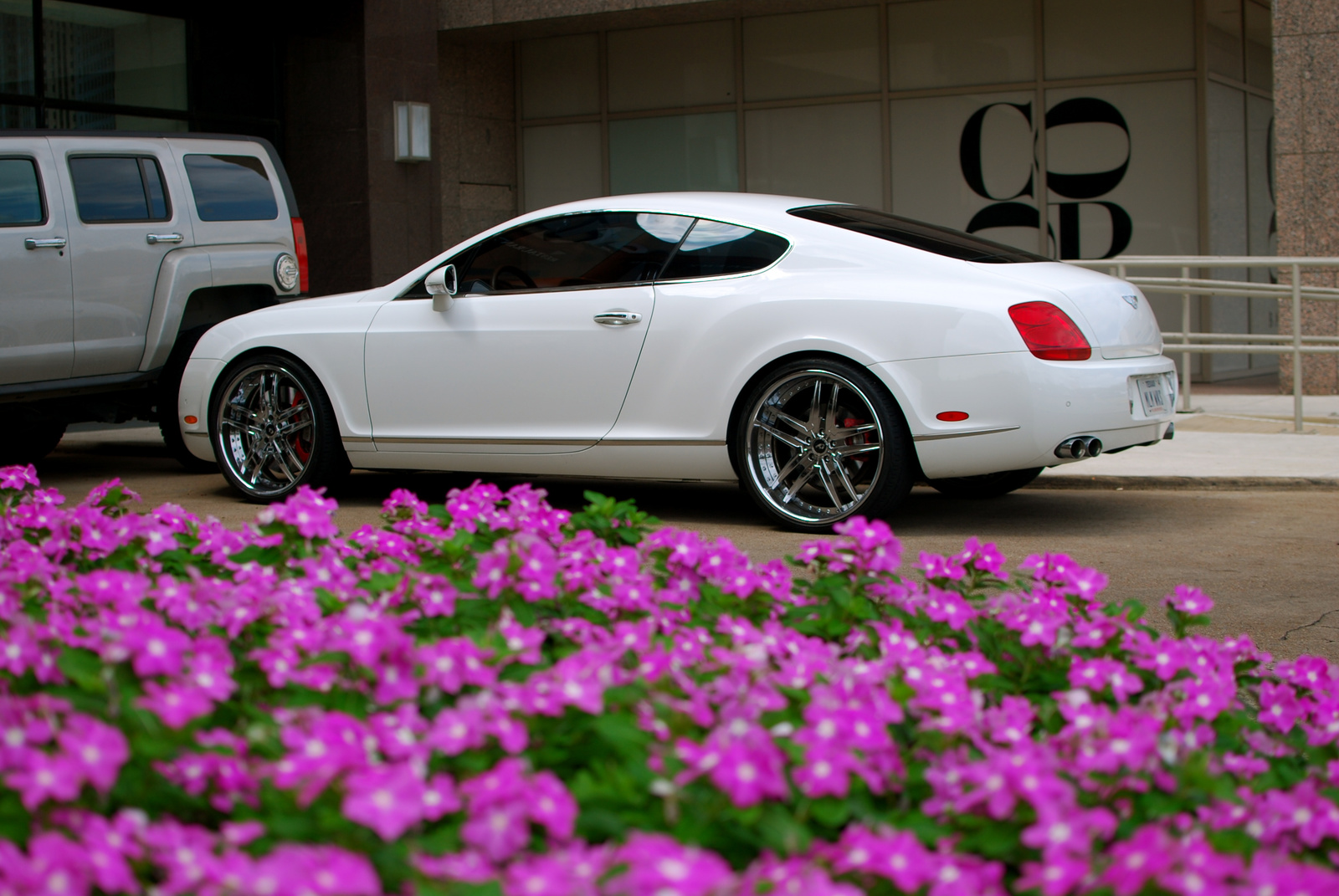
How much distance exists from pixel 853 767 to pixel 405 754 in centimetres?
53

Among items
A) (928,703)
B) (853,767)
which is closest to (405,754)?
(853,767)

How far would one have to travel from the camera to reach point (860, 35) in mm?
16375

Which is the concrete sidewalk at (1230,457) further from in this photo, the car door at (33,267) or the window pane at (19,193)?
the window pane at (19,193)

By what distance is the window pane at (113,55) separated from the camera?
1380 centimetres

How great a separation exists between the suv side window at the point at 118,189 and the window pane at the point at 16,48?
5.63 metres

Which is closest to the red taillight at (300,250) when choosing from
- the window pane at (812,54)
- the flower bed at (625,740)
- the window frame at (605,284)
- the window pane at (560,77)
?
the window frame at (605,284)

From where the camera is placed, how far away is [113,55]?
47.2 feet

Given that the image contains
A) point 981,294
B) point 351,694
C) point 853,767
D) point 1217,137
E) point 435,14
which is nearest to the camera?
point 853,767

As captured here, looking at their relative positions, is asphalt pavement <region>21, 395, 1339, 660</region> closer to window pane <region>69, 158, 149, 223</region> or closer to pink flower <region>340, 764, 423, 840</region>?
window pane <region>69, 158, 149, 223</region>

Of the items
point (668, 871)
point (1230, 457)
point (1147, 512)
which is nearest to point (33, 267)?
point (1147, 512)

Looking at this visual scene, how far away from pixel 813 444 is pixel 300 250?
4.51 meters

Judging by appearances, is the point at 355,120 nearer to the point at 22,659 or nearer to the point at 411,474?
the point at 411,474

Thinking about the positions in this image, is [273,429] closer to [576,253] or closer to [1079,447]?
[576,253]

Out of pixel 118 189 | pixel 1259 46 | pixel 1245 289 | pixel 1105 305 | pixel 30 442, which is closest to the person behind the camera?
pixel 1105 305
